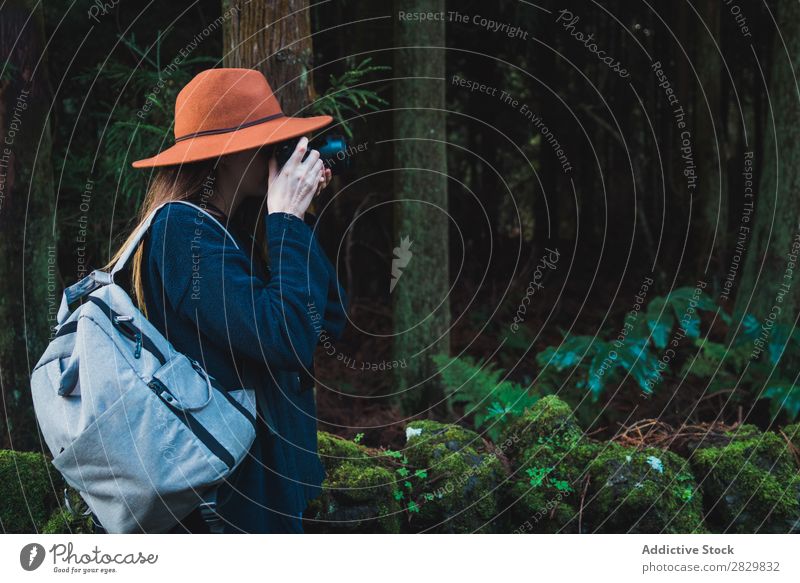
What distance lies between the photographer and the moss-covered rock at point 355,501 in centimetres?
335

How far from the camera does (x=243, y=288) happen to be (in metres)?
2.14

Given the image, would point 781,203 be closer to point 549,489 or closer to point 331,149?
point 549,489

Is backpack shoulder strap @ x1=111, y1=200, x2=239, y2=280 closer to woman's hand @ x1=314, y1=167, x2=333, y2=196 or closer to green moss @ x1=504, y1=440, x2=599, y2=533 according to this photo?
woman's hand @ x1=314, y1=167, x2=333, y2=196

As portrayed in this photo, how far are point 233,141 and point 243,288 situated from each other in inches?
20.8

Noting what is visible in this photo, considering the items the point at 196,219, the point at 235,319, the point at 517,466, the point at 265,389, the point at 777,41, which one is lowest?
the point at 517,466

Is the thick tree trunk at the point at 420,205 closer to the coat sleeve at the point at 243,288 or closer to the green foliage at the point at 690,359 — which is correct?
the green foliage at the point at 690,359

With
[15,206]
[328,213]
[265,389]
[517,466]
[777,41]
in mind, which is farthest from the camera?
[328,213]

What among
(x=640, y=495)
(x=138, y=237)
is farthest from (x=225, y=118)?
(x=640, y=495)

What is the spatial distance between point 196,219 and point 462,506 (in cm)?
185

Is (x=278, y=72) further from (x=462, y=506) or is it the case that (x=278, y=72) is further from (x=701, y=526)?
(x=701, y=526)

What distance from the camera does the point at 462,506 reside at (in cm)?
345

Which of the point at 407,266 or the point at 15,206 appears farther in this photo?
the point at 407,266

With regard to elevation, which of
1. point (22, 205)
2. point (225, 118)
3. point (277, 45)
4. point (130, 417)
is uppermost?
point (277, 45)

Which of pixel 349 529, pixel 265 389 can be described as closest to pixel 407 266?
pixel 349 529
